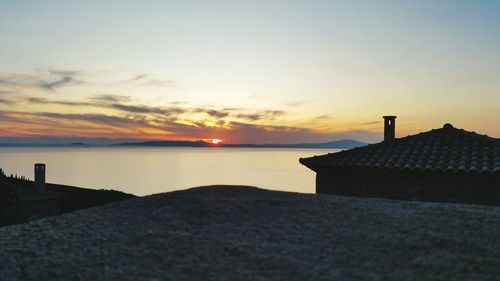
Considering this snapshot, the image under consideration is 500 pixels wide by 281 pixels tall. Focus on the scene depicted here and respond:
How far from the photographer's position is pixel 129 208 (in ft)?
13.7

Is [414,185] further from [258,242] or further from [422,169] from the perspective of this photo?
[258,242]

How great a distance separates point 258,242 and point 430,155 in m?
9.99

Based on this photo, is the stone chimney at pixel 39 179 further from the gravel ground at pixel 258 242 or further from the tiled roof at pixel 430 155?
the gravel ground at pixel 258 242

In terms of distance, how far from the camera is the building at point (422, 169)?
33.7 ft

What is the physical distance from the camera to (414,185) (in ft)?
35.8

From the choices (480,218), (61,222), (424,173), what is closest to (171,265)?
(61,222)

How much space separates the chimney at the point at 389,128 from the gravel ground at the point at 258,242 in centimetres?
1067

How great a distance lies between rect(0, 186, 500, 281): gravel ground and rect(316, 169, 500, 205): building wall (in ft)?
22.5

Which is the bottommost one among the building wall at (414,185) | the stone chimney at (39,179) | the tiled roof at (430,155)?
the stone chimney at (39,179)

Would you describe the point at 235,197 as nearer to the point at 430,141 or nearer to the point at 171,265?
the point at 171,265

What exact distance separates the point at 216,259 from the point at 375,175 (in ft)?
31.3

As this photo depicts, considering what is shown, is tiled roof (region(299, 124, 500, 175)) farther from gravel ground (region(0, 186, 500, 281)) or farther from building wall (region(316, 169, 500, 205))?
gravel ground (region(0, 186, 500, 281))

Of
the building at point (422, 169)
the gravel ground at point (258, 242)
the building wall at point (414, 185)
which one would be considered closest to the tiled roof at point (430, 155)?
the building at point (422, 169)

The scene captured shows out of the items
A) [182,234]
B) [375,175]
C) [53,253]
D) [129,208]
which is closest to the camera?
[53,253]
